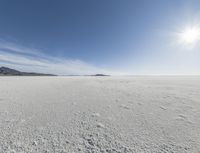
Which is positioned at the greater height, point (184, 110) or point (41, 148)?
point (184, 110)

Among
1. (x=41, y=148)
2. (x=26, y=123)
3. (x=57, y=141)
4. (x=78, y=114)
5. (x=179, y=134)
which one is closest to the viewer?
(x=41, y=148)

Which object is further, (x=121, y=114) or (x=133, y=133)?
(x=121, y=114)

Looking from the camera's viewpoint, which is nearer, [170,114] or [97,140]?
[97,140]

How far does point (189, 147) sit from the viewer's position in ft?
5.90

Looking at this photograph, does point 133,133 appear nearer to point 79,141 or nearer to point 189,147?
point 189,147

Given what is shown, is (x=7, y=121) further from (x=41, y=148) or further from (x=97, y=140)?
Result: (x=97, y=140)

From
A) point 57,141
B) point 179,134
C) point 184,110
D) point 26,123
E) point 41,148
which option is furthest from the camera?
point 184,110

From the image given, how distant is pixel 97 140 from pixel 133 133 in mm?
714

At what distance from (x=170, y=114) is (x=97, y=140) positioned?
2.23m

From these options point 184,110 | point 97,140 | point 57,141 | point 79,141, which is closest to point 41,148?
point 57,141

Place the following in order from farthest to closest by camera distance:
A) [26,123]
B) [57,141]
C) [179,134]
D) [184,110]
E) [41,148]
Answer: [184,110] → [26,123] → [179,134] → [57,141] → [41,148]

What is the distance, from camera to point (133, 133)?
2189mm

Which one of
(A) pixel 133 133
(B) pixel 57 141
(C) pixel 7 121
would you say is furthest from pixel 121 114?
(C) pixel 7 121

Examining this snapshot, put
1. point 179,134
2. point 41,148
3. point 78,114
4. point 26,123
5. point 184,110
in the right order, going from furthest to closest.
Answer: point 184,110 → point 78,114 → point 26,123 → point 179,134 → point 41,148
